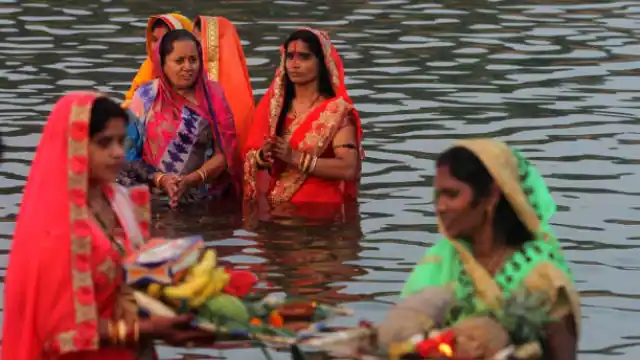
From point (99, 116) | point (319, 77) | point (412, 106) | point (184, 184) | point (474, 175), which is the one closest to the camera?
point (474, 175)

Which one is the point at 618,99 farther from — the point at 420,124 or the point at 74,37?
the point at 74,37

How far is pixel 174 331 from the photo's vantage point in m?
5.84

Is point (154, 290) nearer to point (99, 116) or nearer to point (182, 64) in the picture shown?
point (99, 116)

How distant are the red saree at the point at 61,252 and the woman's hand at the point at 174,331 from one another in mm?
135

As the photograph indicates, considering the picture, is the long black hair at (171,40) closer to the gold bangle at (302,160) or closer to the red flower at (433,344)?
the gold bangle at (302,160)

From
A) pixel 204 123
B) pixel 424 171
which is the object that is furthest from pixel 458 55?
pixel 204 123

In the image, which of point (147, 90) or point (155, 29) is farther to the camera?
point (155, 29)

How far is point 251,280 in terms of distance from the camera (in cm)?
620

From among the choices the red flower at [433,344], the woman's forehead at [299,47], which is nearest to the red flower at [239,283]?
the red flower at [433,344]

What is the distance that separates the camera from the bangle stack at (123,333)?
5.93m

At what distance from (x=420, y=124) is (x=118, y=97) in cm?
285

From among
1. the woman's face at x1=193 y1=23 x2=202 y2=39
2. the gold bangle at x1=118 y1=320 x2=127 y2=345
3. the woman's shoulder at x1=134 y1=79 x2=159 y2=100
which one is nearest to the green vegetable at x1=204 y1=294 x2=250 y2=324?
the gold bangle at x1=118 y1=320 x2=127 y2=345

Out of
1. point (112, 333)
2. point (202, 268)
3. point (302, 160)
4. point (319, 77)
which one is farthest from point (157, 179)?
point (202, 268)

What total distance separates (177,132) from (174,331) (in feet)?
18.1
